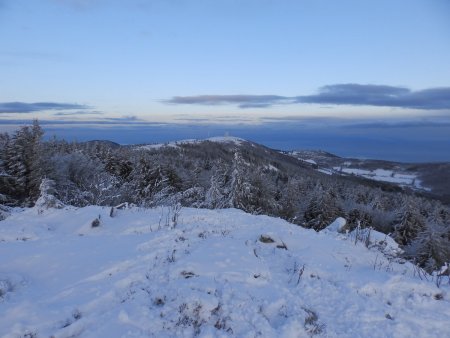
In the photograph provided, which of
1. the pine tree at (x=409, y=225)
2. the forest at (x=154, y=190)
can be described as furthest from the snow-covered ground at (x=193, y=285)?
the pine tree at (x=409, y=225)

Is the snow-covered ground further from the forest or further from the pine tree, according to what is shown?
the pine tree

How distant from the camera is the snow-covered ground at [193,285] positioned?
197 inches

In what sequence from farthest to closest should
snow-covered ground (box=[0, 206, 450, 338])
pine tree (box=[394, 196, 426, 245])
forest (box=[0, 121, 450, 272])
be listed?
pine tree (box=[394, 196, 426, 245])
forest (box=[0, 121, 450, 272])
snow-covered ground (box=[0, 206, 450, 338])

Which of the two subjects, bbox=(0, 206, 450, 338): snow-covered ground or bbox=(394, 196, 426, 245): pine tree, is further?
bbox=(394, 196, 426, 245): pine tree

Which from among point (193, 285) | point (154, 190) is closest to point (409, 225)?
point (154, 190)

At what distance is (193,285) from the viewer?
5875 millimetres

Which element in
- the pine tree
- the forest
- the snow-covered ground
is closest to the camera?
the snow-covered ground

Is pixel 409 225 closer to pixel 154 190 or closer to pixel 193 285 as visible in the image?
pixel 154 190

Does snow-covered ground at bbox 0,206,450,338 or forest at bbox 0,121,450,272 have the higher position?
snow-covered ground at bbox 0,206,450,338

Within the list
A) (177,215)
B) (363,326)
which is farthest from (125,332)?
(177,215)

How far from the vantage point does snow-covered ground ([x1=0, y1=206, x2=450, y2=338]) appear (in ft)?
16.4

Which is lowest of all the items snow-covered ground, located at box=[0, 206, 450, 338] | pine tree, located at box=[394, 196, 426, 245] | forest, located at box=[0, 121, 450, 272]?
pine tree, located at box=[394, 196, 426, 245]

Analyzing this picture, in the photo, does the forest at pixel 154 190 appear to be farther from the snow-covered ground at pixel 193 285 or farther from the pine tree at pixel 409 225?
the snow-covered ground at pixel 193 285

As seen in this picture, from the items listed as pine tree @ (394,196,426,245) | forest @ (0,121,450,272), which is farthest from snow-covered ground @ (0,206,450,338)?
pine tree @ (394,196,426,245)
